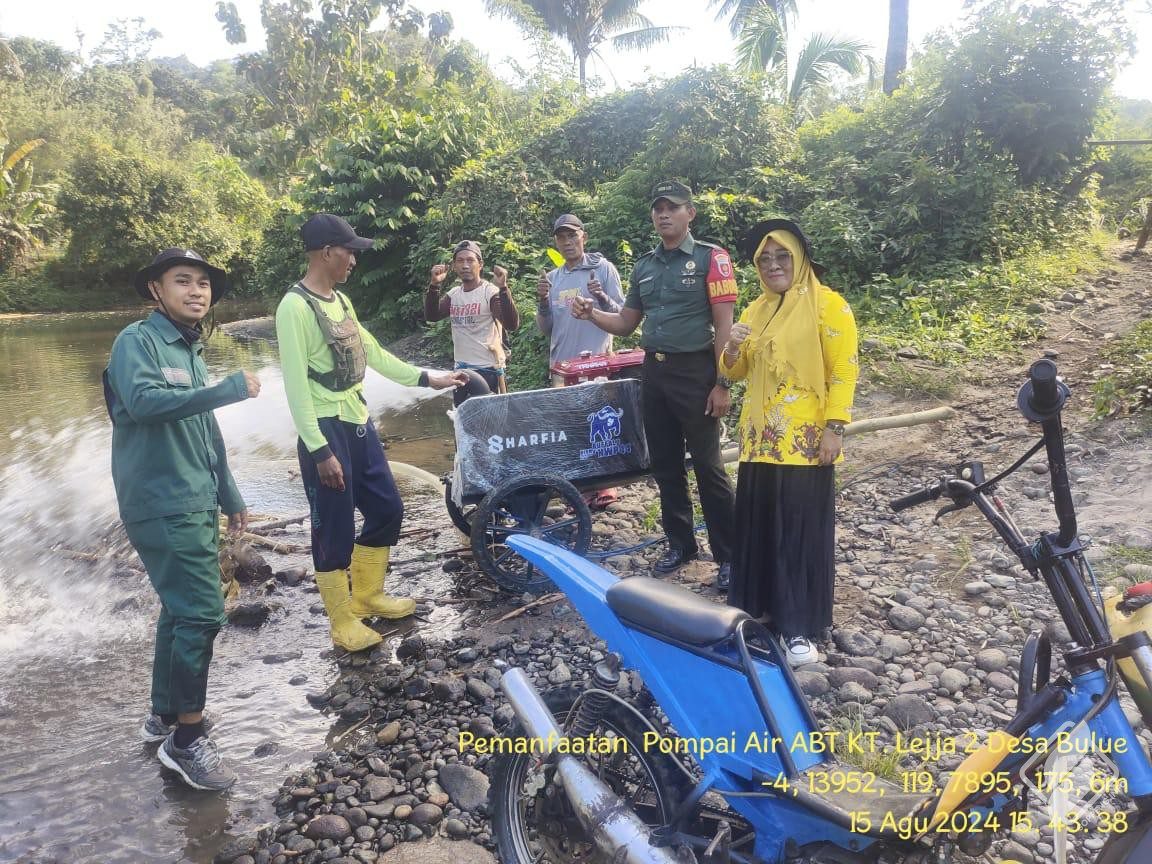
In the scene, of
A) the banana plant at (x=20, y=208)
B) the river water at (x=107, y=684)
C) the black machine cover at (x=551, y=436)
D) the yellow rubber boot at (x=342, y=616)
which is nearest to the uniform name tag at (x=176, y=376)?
the yellow rubber boot at (x=342, y=616)

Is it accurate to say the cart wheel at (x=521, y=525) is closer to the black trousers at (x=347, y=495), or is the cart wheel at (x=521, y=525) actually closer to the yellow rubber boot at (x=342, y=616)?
the black trousers at (x=347, y=495)

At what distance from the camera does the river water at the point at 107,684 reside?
9.75 feet

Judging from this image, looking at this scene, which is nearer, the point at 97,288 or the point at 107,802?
the point at 107,802

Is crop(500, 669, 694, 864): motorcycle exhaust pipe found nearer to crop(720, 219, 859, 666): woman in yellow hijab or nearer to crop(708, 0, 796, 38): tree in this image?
crop(720, 219, 859, 666): woman in yellow hijab

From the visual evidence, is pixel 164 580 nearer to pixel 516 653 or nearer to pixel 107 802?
pixel 107 802

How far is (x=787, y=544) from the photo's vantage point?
338 centimetres

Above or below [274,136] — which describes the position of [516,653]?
below

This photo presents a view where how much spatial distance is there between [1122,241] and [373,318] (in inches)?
541

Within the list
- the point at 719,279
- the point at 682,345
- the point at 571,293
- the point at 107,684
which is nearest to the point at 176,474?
the point at 107,684

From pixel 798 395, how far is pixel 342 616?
8.59 feet

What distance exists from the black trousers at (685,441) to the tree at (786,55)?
1279 cm

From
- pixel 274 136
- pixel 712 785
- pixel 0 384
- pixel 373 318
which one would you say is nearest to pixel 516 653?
pixel 712 785

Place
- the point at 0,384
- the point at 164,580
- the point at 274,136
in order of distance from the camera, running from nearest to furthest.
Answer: the point at 164,580
the point at 0,384
the point at 274,136

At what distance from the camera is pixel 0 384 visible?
48.5 feet
